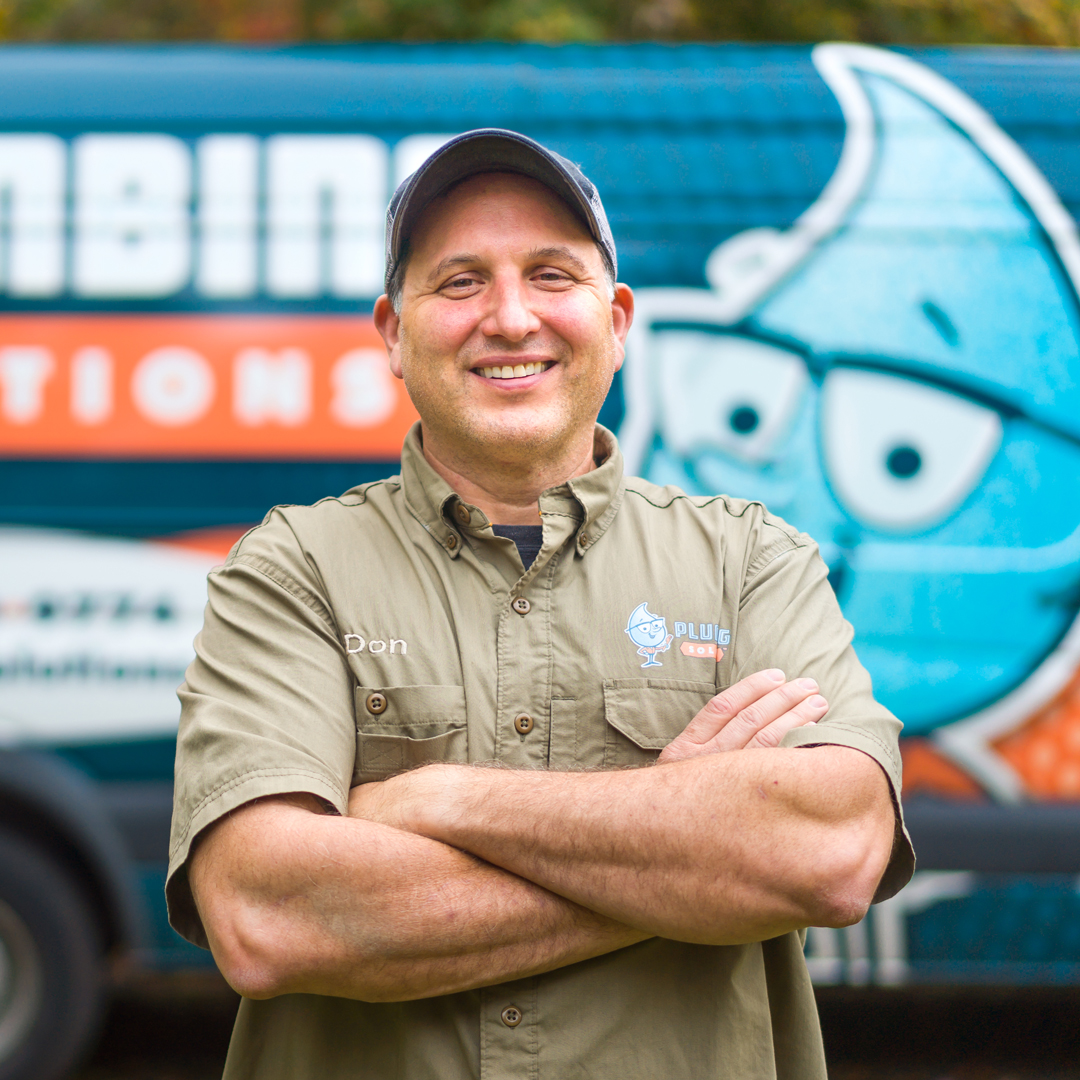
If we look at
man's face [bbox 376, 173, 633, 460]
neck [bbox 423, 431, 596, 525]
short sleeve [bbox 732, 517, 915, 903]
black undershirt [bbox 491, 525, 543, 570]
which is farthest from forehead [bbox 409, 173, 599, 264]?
short sleeve [bbox 732, 517, 915, 903]

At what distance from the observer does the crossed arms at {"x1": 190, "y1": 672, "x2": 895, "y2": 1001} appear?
1.34m

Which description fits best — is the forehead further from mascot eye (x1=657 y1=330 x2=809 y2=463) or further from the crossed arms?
mascot eye (x1=657 y1=330 x2=809 y2=463)

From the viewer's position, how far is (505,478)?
1.64m

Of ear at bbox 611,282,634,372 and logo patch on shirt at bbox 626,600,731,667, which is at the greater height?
ear at bbox 611,282,634,372

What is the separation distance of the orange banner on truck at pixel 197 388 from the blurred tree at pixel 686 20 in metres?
3.86

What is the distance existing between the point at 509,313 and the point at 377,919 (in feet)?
2.54

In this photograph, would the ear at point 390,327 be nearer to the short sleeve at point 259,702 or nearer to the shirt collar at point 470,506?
the shirt collar at point 470,506

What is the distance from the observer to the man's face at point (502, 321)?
5.21 ft

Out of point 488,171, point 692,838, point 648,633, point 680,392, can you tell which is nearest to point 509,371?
point 488,171

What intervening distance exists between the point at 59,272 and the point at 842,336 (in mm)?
2137

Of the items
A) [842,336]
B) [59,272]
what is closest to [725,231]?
[842,336]

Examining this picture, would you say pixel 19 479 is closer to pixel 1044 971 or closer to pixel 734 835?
pixel 734 835

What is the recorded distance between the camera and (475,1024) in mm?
1384

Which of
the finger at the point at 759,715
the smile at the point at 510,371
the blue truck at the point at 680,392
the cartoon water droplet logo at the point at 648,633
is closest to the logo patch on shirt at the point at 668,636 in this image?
the cartoon water droplet logo at the point at 648,633
